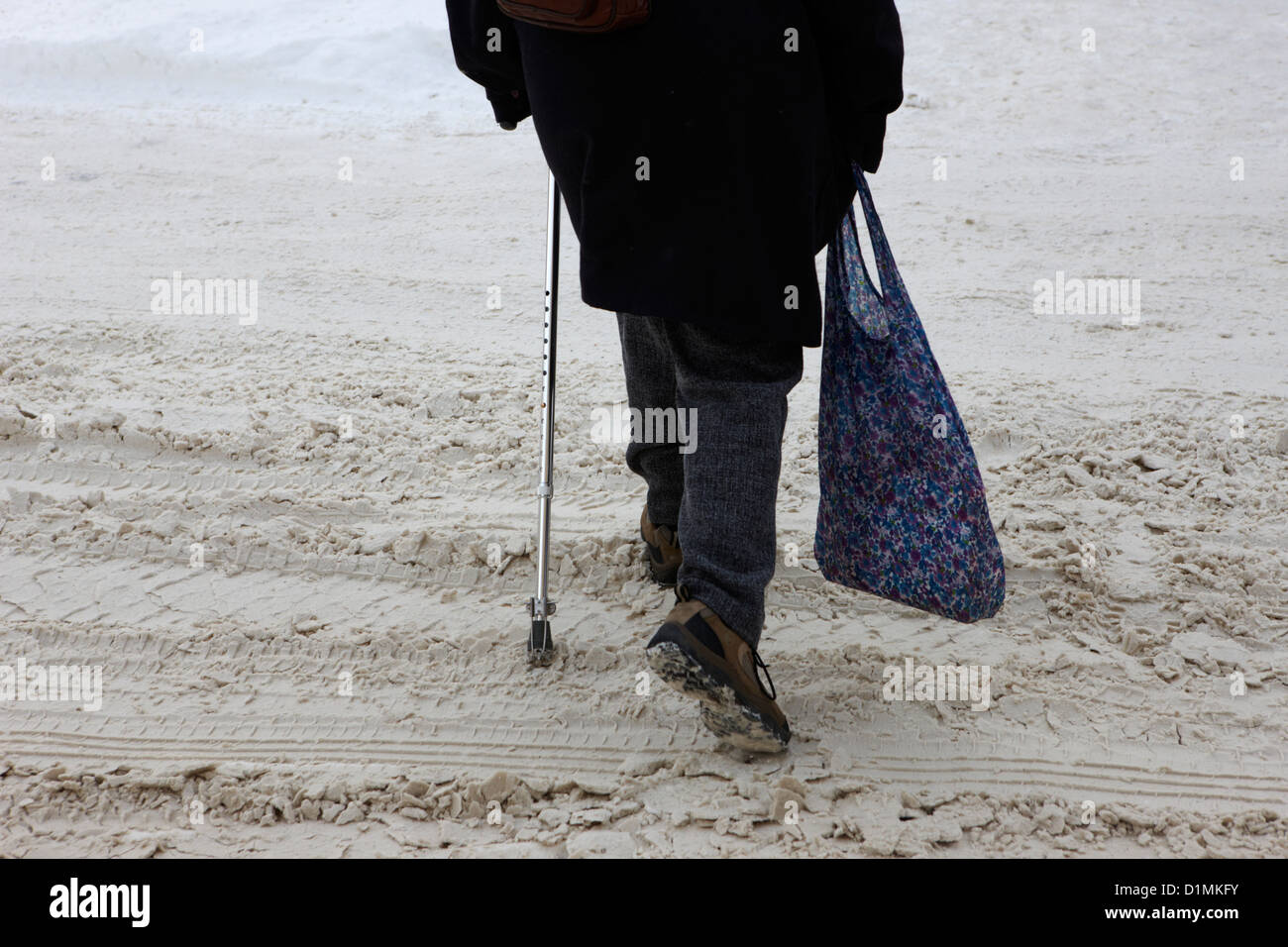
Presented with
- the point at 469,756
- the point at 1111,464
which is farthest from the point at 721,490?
the point at 1111,464

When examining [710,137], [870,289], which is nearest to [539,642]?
[870,289]

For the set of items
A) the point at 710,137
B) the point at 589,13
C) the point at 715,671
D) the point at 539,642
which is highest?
the point at 589,13

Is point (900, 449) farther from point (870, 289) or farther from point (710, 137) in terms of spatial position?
point (710, 137)

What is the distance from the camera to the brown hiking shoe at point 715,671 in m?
1.99

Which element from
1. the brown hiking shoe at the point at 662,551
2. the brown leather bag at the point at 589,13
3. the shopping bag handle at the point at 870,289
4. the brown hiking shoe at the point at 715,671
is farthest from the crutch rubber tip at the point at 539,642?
the brown leather bag at the point at 589,13

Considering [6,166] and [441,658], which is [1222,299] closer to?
[441,658]

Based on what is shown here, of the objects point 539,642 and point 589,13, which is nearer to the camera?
point 589,13

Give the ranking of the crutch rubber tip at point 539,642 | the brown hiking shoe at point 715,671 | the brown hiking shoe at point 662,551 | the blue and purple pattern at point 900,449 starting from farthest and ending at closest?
the brown hiking shoe at point 662,551 < the crutch rubber tip at point 539,642 < the blue and purple pattern at point 900,449 < the brown hiking shoe at point 715,671

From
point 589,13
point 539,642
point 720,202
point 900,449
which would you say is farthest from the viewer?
point 539,642

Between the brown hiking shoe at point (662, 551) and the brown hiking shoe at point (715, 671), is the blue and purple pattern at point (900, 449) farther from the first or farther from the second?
the brown hiking shoe at point (662, 551)

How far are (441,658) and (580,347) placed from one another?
227 centimetres

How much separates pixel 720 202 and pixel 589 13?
393 mm

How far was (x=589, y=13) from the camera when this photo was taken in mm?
1800

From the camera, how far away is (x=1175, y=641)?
2.61 m
